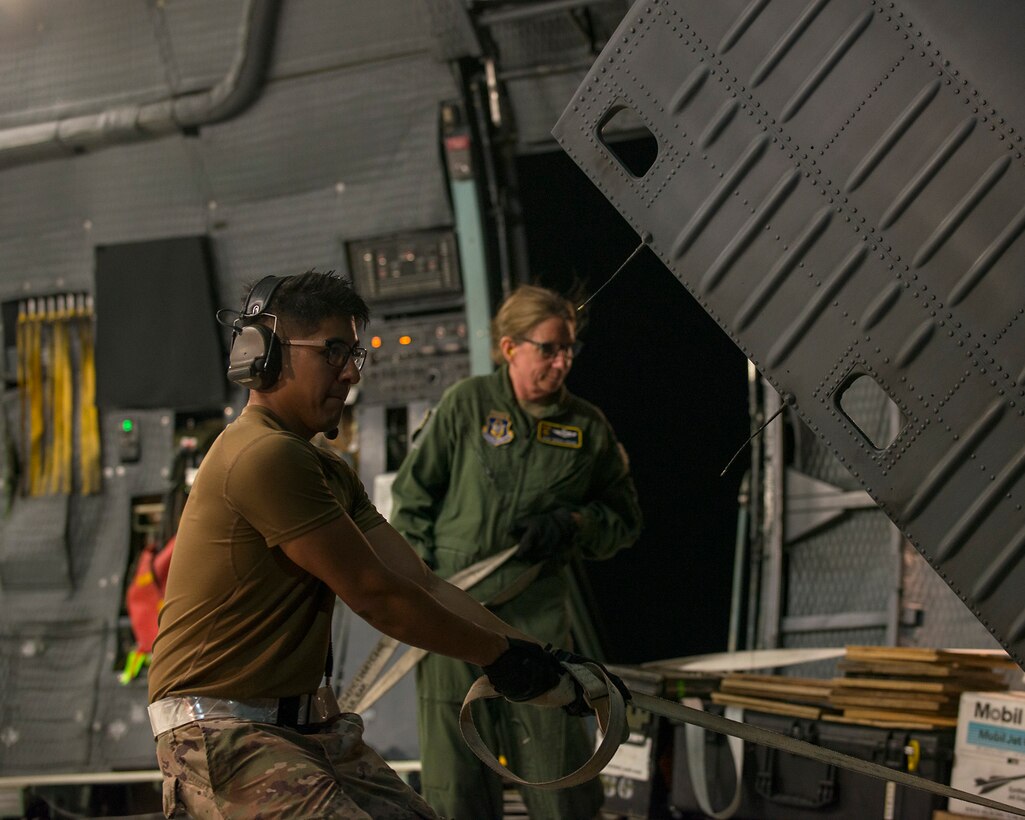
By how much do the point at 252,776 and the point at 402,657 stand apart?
319 cm

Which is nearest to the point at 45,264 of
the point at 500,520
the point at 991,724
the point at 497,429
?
the point at 497,429

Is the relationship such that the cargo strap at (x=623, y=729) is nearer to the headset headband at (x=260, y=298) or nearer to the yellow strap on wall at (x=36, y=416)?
the headset headband at (x=260, y=298)

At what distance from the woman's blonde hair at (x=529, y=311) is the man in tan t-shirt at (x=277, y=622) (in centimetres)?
200

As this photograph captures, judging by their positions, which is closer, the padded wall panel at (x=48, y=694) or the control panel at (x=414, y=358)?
the control panel at (x=414, y=358)

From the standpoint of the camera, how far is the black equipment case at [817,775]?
18.5 feet

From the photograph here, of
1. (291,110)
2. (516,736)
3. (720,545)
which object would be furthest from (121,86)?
(516,736)

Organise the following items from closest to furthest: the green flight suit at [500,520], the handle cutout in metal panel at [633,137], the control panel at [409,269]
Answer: the green flight suit at [500,520], the handle cutout in metal panel at [633,137], the control panel at [409,269]

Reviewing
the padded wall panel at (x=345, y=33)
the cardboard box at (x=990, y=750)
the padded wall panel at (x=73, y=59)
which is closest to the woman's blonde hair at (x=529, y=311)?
the cardboard box at (x=990, y=750)

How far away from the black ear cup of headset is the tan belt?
777mm

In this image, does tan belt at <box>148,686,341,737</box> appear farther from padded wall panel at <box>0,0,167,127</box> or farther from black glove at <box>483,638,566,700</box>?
padded wall panel at <box>0,0,167,127</box>

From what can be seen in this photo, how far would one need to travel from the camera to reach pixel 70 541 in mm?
8719

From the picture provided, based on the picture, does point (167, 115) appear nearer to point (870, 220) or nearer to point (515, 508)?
point (515, 508)

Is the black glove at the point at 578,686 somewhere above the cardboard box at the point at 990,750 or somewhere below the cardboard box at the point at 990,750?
above

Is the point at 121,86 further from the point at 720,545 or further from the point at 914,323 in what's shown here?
the point at 914,323
